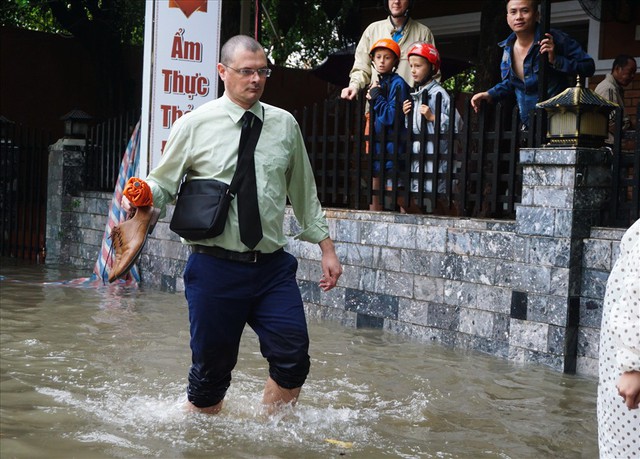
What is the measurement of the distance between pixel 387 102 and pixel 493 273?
2.21m

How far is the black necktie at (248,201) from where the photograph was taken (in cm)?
480

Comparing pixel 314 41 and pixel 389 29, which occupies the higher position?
pixel 314 41

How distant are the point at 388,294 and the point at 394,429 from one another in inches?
131

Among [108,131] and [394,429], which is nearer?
[394,429]

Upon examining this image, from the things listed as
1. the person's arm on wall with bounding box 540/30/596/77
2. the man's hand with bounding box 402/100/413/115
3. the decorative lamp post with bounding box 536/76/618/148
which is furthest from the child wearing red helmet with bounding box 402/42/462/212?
the decorative lamp post with bounding box 536/76/618/148

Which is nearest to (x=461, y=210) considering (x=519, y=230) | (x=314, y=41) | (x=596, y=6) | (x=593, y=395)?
(x=519, y=230)

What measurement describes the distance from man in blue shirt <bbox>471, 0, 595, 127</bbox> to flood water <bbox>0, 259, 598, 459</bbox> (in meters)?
2.28

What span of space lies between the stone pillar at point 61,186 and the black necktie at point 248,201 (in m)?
9.57

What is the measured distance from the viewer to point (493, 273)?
25.1 ft

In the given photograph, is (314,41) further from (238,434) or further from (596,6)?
(238,434)

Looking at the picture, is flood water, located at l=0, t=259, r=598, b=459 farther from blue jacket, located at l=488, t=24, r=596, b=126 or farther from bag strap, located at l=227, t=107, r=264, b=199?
blue jacket, located at l=488, t=24, r=596, b=126

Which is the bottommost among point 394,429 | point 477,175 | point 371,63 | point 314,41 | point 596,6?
point 394,429

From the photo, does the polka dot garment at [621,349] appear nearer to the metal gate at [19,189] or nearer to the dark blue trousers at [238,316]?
the dark blue trousers at [238,316]

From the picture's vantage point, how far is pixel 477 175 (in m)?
8.11
